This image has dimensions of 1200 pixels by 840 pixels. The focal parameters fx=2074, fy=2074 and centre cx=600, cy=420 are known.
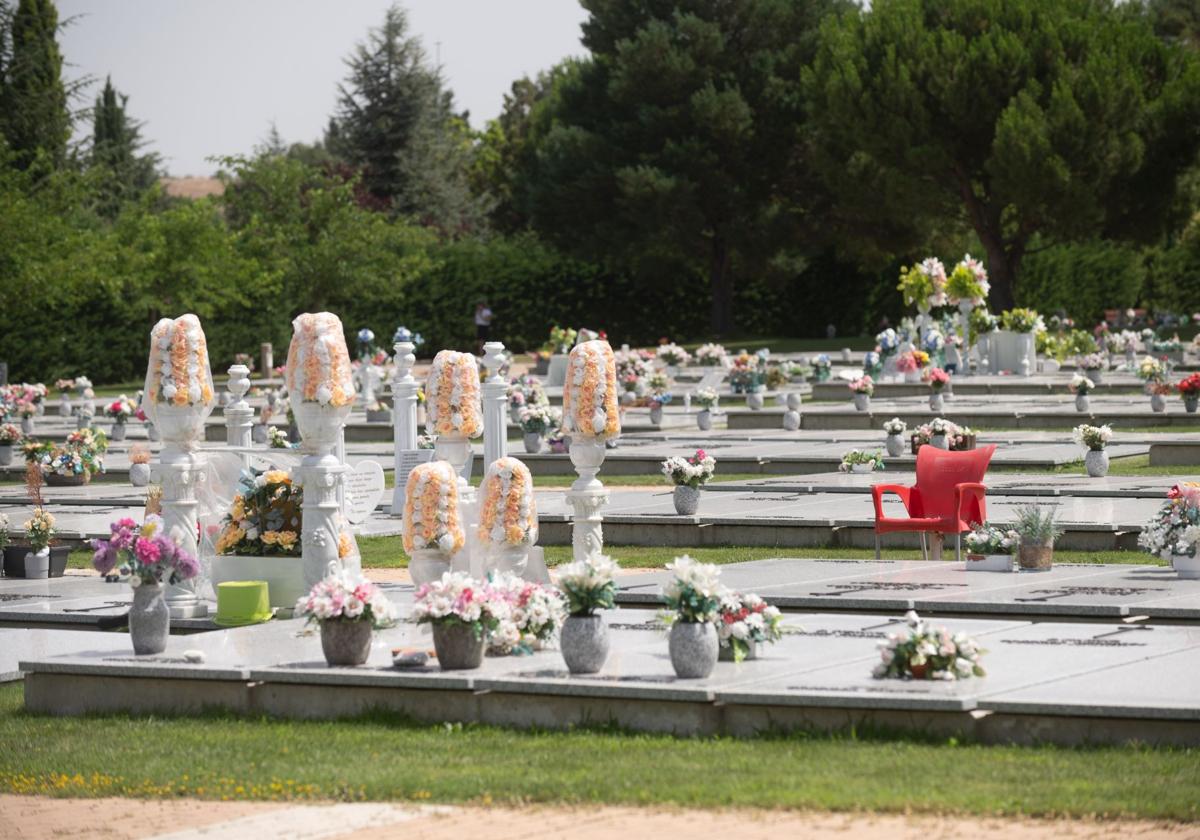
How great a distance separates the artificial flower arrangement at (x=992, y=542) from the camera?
15445 mm

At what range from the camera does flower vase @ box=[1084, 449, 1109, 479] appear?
22891 millimetres

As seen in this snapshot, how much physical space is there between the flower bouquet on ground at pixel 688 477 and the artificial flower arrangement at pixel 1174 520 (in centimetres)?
587

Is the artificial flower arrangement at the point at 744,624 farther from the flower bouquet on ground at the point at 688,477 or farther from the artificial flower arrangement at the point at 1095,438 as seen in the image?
the artificial flower arrangement at the point at 1095,438

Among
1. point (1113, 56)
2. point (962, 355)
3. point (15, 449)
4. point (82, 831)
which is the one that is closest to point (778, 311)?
point (1113, 56)

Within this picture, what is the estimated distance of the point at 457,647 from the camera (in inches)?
446

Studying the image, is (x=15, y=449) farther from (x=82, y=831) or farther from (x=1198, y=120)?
(x=1198, y=120)

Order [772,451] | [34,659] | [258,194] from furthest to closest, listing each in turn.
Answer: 1. [258,194]
2. [772,451]
3. [34,659]

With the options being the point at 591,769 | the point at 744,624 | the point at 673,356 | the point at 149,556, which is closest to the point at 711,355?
the point at 673,356

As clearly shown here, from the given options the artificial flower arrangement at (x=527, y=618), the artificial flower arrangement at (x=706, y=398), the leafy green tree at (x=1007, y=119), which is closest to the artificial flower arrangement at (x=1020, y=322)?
the artificial flower arrangement at (x=706, y=398)

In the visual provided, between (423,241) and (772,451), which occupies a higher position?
(423,241)

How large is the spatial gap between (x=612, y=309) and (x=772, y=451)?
35.3 metres

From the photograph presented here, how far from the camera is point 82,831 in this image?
29.5 ft

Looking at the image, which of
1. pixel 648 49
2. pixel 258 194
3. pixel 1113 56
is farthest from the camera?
pixel 258 194

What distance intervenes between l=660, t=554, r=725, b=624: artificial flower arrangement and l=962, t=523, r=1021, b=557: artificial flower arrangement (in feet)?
17.0
